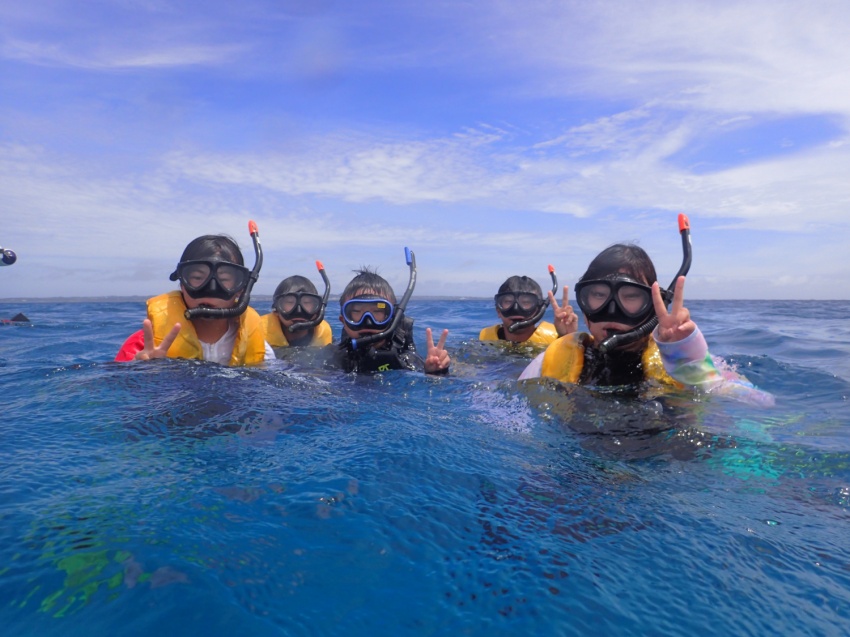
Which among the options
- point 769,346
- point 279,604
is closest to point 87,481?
point 279,604

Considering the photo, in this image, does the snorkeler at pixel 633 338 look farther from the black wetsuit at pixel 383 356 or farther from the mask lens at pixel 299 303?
the mask lens at pixel 299 303

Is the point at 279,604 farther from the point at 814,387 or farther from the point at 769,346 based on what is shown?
the point at 769,346

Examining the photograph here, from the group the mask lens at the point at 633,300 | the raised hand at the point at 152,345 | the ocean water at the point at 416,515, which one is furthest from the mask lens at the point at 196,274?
the mask lens at the point at 633,300

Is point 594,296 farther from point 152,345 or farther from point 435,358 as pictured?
point 152,345

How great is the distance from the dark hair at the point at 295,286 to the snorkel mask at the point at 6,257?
3786 mm

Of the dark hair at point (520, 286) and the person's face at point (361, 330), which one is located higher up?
the dark hair at point (520, 286)

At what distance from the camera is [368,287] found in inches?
207

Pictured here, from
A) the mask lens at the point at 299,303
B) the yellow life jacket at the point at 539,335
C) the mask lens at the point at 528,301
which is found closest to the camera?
the mask lens at the point at 528,301

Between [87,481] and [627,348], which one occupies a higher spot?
[627,348]

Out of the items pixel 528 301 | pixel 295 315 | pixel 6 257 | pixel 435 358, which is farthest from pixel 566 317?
pixel 6 257

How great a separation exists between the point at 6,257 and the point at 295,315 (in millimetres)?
4230

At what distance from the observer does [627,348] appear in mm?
3818

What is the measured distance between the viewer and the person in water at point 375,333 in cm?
501

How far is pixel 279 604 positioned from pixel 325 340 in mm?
6234
